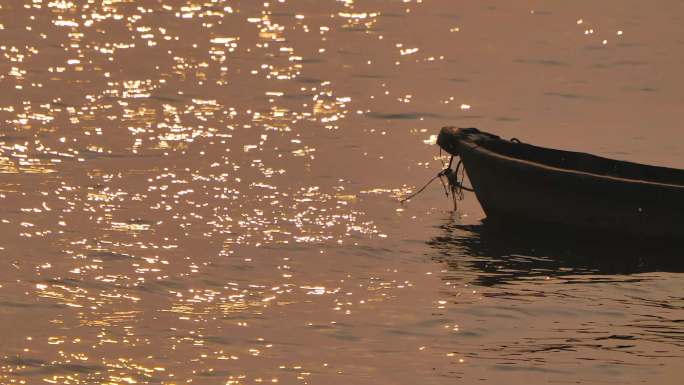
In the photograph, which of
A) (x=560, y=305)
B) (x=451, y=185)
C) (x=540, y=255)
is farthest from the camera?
(x=451, y=185)

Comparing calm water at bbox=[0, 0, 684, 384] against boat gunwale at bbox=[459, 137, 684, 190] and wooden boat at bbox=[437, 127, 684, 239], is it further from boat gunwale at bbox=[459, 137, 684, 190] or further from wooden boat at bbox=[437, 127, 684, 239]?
boat gunwale at bbox=[459, 137, 684, 190]

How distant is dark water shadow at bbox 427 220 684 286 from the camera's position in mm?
12359

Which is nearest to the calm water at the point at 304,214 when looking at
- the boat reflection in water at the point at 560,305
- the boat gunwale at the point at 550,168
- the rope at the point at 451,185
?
the boat reflection in water at the point at 560,305

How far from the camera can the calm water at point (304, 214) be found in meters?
10.0

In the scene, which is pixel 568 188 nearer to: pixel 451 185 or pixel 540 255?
pixel 540 255

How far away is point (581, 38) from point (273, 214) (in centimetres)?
1432

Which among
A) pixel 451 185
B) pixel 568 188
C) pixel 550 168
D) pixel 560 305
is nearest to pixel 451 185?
pixel 451 185

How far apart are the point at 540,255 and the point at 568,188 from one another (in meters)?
0.63

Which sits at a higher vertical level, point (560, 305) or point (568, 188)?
point (568, 188)

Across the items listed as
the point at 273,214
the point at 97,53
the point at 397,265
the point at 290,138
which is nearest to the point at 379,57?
the point at 97,53

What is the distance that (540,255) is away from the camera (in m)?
12.9

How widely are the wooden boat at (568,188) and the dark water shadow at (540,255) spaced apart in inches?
4.5

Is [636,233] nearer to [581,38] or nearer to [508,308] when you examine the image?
[508,308]

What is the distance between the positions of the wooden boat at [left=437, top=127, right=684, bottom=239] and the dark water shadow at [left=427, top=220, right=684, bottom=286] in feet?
0.38
